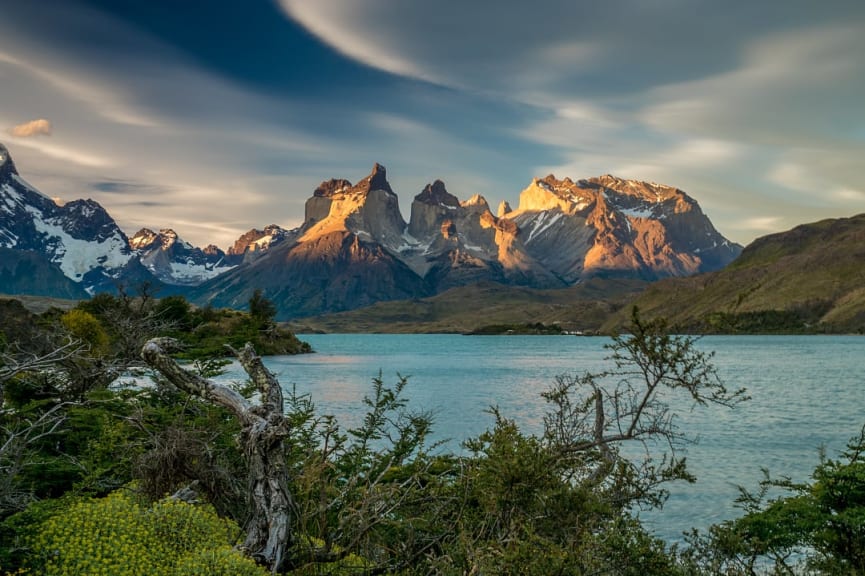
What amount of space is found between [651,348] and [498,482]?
297 inches

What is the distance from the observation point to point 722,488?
33438 mm

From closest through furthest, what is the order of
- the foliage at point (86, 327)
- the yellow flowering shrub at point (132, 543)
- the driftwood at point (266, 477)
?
the yellow flowering shrub at point (132, 543), the driftwood at point (266, 477), the foliage at point (86, 327)

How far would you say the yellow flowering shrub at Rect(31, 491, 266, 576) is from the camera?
7.98 m

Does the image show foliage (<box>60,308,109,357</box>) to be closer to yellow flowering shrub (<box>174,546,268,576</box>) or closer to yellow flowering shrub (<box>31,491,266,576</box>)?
yellow flowering shrub (<box>31,491,266,576</box>)

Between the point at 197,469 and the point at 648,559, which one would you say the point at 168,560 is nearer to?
the point at 197,469

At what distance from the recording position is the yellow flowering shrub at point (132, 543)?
7.98 m

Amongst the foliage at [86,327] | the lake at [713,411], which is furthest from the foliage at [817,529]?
the foliage at [86,327]

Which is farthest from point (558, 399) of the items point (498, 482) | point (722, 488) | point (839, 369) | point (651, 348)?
point (839, 369)

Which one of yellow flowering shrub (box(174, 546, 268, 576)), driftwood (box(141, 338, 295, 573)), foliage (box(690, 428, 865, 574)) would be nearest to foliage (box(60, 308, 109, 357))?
driftwood (box(141, 338, 295, 573))

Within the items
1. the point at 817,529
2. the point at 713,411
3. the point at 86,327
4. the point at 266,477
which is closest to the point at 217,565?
the point at 266,477

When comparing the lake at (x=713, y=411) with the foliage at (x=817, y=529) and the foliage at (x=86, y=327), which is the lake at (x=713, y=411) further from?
the foliage at (x=86, y=327)

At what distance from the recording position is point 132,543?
849 cm

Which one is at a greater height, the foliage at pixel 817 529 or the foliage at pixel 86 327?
the foliage at pixel 86 327

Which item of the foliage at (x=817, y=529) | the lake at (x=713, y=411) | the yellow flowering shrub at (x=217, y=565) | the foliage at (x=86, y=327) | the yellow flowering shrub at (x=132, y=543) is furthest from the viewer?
the foliage at (x=86, y=327)
